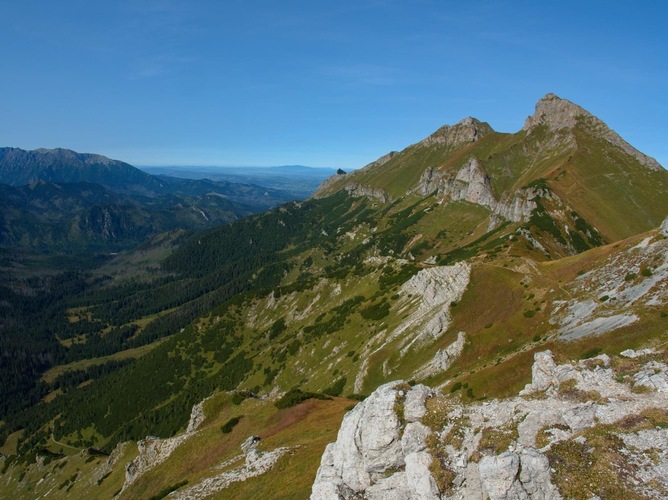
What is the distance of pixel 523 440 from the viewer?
29547 millimetres

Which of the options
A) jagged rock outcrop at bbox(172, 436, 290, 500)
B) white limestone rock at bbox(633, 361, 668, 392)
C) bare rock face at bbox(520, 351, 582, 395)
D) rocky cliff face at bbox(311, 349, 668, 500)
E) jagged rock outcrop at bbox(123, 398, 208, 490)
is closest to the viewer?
rocky cliff face at bbox(311, 349, 668, 500)

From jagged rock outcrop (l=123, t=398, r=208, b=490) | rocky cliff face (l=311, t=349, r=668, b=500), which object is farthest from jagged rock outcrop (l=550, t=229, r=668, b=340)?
jagged rock outcrop (l=123, t=398, r=208, b=490)

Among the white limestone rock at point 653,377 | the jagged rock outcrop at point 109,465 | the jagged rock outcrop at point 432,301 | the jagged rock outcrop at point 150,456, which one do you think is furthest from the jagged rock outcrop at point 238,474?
the jagged rock outcrop at point 432,301

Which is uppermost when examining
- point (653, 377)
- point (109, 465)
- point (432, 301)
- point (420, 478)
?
point (653, 377)

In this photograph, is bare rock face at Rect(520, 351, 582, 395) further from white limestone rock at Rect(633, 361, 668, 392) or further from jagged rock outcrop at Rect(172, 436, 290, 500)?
jagged rock outcrop at Rect(172, 436, 290, 500)

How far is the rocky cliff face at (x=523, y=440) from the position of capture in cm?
2570

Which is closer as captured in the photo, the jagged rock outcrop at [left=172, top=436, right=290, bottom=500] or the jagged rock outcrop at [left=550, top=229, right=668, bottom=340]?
the jagged rock outcrop at [left=172, top=436, right=290, bottom=500]

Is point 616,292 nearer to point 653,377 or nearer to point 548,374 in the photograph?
point 548,374

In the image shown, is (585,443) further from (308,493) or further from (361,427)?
(308,493)

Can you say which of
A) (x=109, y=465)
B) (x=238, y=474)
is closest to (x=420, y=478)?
(x=238, y=474)

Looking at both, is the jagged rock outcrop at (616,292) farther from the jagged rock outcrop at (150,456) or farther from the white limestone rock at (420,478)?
the jagged rock outcrop at (150,456)

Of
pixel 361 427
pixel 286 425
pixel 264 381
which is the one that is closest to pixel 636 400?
pixel 361 427

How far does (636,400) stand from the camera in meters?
30.7

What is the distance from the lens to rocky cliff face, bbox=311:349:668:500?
25703 millimetres
